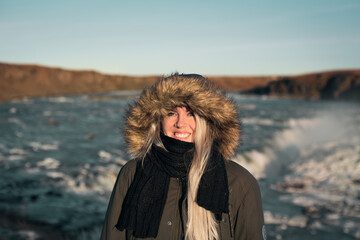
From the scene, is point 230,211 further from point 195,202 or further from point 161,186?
point 161,186

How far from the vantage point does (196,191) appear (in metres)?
2.12

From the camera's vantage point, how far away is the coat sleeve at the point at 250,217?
78.6 inches

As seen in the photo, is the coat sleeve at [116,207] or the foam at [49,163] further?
the foam at [49,163]

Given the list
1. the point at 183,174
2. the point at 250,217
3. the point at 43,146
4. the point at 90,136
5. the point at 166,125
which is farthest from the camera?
the point at 90,136

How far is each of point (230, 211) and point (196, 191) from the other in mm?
256

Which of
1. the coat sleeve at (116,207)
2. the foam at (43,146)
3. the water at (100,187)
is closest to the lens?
the coat sleeve at (116,207)

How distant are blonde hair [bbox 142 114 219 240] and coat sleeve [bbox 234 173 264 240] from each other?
163mm

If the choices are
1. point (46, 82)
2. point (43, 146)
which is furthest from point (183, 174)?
point (46, 82)

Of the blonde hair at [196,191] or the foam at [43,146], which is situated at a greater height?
the blonde hair at [196,191]

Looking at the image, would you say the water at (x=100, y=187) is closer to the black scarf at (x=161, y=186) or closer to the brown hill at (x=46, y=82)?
the black scarf at (x=161, y=186)

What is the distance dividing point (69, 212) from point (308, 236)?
4.62m

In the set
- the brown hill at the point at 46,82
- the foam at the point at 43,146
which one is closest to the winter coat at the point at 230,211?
the foam at the point at 43,146

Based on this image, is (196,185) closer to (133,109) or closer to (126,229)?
(126,229)

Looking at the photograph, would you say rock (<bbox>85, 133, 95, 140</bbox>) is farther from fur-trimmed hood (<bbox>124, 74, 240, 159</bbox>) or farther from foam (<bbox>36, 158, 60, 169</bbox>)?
fur-trimmed hood (<bbox>124, 74, 240, 159</bbox>)
